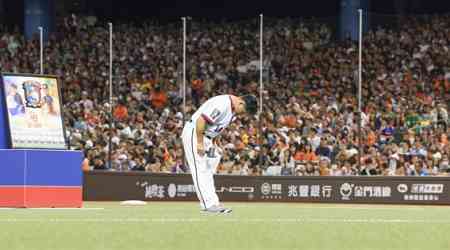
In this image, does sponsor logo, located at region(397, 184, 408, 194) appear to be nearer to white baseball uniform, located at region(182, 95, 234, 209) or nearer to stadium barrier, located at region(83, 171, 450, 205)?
stadium barrier, located at region(83, 171, 450, 205)

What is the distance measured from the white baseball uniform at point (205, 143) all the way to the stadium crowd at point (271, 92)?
45.1 feet

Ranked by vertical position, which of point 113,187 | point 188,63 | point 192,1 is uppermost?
point 192,1

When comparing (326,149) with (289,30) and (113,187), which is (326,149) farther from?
(289,30)

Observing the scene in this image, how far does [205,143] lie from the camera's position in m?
14.7

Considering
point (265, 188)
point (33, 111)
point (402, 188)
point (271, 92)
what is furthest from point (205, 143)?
point (271, 92)

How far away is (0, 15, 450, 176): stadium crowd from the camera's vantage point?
28.6m

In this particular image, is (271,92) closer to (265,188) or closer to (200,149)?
(265,188)

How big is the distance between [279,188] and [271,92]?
12.6ft

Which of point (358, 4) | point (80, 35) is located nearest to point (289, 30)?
point (358, 4)

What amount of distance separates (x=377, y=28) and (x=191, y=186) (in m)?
8.16

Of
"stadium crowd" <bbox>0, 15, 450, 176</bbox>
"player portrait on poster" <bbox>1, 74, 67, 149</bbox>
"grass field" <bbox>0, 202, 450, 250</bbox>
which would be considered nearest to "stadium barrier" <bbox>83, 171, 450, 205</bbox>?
"stadium crowd" <bbox>0, 15, 450, 176</bbox>

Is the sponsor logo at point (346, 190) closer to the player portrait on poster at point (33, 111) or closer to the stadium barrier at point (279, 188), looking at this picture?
the stadium barrier at point (279, 188)

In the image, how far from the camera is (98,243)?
9047mm

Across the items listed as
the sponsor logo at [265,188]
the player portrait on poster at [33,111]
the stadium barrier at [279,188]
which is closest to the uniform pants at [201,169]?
the player portrait on poster at [33,111]
